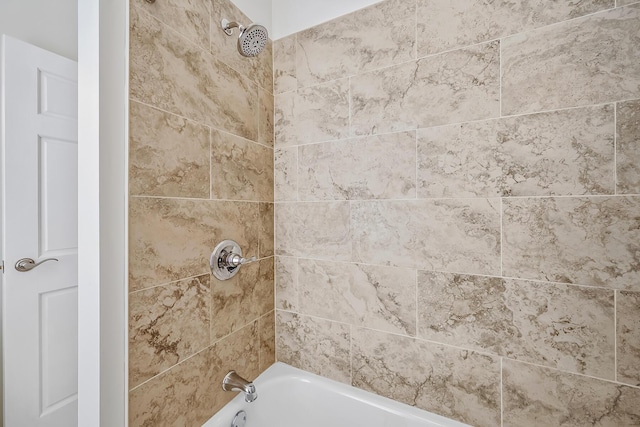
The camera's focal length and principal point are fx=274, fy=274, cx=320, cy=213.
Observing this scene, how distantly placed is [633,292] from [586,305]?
0.11 metres

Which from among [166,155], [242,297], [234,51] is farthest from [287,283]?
[234,51]

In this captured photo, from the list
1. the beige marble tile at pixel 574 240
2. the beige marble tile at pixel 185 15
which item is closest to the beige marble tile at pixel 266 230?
the beige marble tile at pixel 185 15

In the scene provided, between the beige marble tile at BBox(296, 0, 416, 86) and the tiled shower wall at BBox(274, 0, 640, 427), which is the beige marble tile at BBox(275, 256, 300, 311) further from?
the beige marble tile at BBox(296, 0, 416, 86)

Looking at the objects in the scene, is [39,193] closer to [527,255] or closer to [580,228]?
[527,255]

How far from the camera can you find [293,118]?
4.32 feet

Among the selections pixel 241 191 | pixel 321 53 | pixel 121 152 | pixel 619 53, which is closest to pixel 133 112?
pixel 121 152

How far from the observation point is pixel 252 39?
0.97 meters

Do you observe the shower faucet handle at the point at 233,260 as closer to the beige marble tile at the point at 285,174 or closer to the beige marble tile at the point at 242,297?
the beige marble tile at the point at 242,297

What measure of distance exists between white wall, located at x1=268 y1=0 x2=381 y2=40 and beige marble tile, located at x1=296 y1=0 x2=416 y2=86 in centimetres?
3

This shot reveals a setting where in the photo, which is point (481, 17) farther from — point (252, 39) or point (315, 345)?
point (315, 345)

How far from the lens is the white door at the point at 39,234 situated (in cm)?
120

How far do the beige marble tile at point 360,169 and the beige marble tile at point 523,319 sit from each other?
38 cm

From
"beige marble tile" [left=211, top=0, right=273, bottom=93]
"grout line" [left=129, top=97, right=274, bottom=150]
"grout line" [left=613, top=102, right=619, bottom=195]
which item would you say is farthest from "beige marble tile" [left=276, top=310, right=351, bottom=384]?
"beige marble tile" [left=211, top=0, right=273, bottom=93]

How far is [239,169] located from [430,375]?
1111 mm
